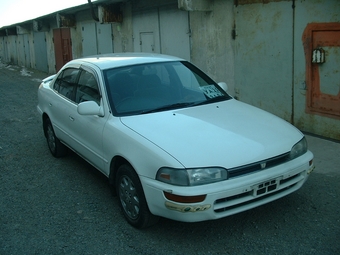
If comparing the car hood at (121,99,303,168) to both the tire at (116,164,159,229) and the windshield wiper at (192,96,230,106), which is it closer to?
the windshield wiper at (192,96,230,106)

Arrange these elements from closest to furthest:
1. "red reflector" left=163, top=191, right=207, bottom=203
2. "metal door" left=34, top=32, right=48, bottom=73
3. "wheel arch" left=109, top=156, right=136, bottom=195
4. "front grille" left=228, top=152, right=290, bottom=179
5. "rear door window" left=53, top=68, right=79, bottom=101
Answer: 1. "red reflector" left=163, top=191, right=207, bottom=203
2. "front grille" left=228, top=152, right=290, bottom=179
3. "wheel arch" left=109, top=156, right=136, bottom=195
4. "rear door window" left=53, top=68, right=79, bottom=101
5. "metal door" left=34, top=32, right=48, bottom=73

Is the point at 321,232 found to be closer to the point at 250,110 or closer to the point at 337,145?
the point at 250,110

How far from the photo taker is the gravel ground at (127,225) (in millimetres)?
3781

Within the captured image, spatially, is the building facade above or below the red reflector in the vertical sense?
above

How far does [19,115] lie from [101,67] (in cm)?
570

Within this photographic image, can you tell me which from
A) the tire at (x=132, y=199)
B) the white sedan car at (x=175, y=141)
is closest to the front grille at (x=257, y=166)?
the white sedan car at (x=175, y=141)

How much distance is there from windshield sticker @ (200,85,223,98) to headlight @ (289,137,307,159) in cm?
125

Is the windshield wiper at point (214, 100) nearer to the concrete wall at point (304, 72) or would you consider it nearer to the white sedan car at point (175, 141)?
the white sedan car at point (175, 141)

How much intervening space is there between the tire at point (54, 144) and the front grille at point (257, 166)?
3443mm

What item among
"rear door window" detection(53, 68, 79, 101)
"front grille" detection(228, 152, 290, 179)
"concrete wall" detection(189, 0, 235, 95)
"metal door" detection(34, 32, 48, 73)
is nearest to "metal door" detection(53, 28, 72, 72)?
"metal door" detection(34, 32, 48, 73)

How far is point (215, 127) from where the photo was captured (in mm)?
4113

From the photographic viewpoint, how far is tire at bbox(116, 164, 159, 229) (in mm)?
3881

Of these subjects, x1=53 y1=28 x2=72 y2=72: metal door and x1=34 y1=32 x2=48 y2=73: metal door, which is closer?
x1=53 y1=28 x2=72 y2=72: metal door

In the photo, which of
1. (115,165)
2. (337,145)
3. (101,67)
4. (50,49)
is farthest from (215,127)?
(50,49)
